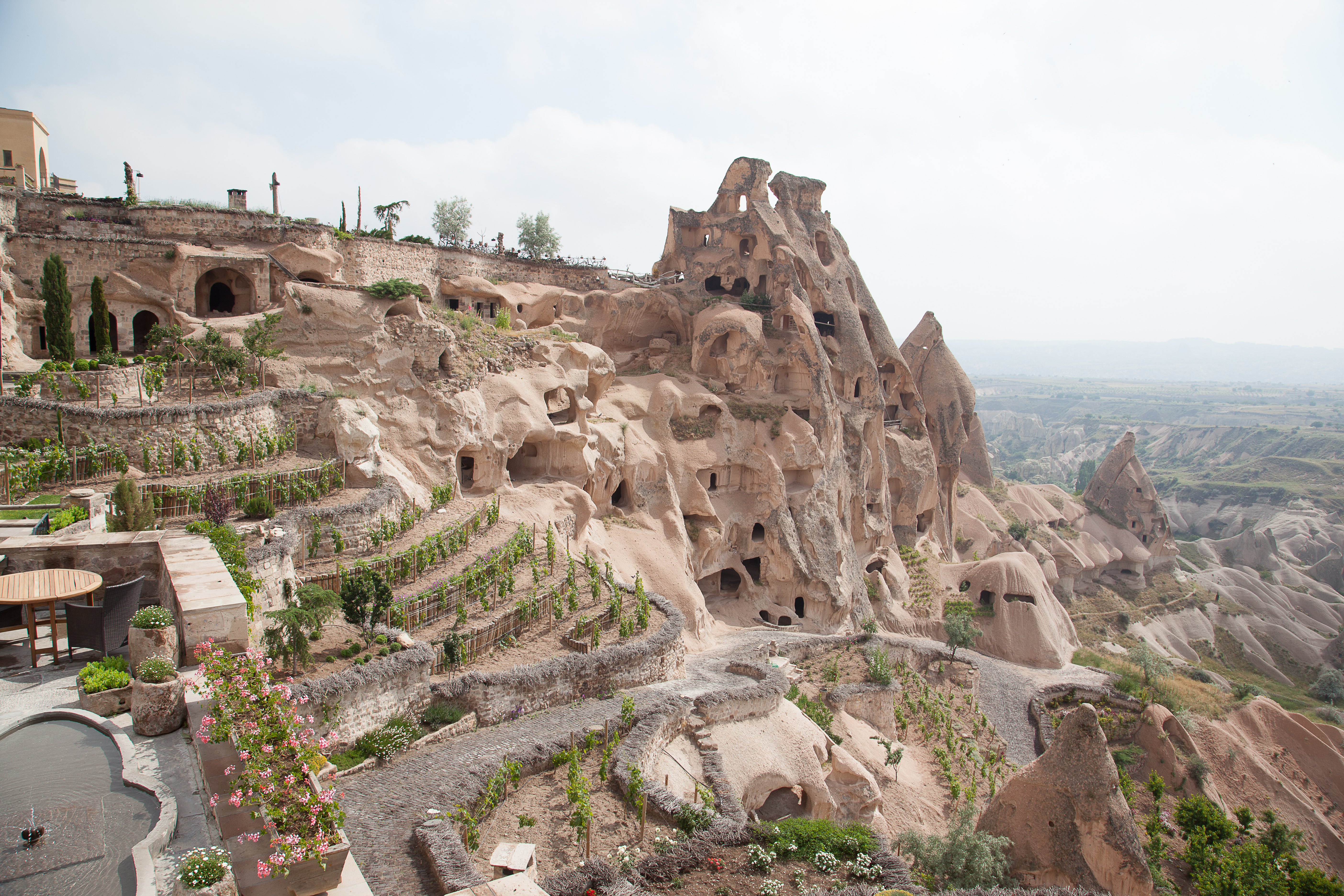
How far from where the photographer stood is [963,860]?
1575cm

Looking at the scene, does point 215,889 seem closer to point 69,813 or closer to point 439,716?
point 69,813

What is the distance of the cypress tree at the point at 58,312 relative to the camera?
995 inches

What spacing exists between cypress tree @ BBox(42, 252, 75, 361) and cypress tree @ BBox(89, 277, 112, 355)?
67cm

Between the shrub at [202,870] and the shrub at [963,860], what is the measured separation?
12.4 metres

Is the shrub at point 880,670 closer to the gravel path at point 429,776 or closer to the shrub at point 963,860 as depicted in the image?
the gravel path at point 429,776

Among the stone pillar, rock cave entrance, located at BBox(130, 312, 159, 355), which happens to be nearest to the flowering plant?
the stone pillar

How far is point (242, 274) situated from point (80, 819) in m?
28.7

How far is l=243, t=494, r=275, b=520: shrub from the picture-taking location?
1934cm

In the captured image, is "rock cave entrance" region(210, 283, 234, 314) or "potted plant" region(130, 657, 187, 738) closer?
"potted plant" region(130, 657, 187, 738)

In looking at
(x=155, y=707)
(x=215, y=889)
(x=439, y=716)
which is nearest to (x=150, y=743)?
(x=155, y=707)

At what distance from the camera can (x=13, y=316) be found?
28.0m

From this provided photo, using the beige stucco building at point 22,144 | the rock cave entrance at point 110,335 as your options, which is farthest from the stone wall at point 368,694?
the beige stucco building at point 22,144

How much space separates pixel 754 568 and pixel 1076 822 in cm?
2342

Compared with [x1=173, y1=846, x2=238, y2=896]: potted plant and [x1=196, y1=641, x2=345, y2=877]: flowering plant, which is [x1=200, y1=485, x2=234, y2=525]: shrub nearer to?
[x1=196, y1=641, x2=345, y2=877]: flowering plant
